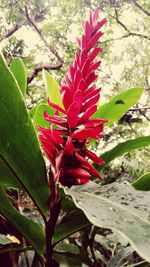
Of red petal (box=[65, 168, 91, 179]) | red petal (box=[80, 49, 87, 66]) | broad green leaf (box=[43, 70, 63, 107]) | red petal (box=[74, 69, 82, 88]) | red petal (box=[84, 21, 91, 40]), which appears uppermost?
red petal (box=[84, 21, 91, 40])

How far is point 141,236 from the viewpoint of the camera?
1.39 ft

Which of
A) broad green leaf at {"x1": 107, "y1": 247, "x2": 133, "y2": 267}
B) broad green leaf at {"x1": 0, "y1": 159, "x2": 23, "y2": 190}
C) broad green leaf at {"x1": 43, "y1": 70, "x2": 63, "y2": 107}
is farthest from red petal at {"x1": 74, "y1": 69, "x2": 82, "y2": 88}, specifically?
broad green leaf at {"x1": 107, "y1": 247, "x2": 133, "y2": 267}

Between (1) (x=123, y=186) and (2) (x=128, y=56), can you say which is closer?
(1) (x=123, y=186)

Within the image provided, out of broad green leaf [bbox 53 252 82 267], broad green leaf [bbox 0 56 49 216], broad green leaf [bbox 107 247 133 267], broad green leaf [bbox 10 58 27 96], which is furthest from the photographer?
broad green leaf [bbox 10 58 27 96]

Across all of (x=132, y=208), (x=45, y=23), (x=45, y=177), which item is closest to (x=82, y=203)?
(x=132, y=208)

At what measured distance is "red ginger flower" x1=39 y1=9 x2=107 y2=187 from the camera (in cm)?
62

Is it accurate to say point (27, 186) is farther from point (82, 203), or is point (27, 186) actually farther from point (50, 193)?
point (82, 203)

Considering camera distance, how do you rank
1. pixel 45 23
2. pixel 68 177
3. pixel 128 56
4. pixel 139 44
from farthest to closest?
pixel 128 56 → pixel 139 44 → pixel 45 23 → pixel 68 177

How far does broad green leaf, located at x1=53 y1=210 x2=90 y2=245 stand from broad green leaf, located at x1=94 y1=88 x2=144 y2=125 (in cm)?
43

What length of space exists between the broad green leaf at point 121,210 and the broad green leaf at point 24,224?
15 centimetres

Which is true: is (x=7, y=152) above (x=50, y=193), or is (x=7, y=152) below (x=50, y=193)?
above

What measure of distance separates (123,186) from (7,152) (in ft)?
0.77

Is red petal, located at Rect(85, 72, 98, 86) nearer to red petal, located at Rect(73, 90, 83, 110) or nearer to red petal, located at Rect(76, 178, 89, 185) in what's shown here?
red petal, located at Rect(73, 90, 83, 110)

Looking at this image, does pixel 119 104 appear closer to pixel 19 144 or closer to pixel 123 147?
pixel 123 147
